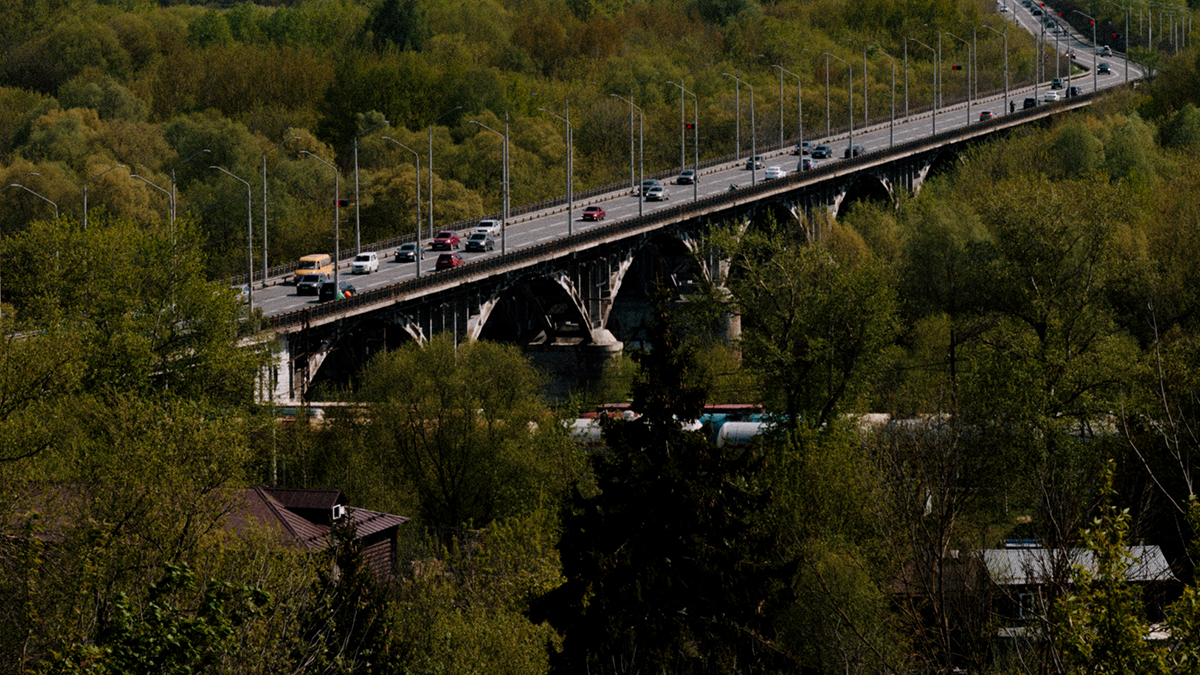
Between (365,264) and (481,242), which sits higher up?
(481,242)

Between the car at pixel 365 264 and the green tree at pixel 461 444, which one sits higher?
the car at pixel 365 264

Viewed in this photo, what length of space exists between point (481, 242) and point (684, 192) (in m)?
27.4

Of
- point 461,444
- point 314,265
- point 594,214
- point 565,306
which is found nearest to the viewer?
point 461,444

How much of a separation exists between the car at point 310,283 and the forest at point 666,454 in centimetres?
969

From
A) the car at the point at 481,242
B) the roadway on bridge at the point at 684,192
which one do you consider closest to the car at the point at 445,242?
the roadway on bridge at the point at 684,192

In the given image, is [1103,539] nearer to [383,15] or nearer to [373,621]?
[373,621]

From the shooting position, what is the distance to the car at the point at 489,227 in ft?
305

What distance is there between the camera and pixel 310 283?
76.4 metres

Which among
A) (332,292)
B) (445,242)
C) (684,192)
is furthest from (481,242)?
(684,192)

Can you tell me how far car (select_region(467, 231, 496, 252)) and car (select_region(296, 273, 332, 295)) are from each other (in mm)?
14232

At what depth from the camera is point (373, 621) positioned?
29281mm

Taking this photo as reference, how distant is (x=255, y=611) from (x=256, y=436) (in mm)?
35337

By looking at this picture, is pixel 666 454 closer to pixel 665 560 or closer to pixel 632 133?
pixel 665 560

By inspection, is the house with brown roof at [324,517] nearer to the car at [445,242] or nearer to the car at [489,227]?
the car at [445,242]
